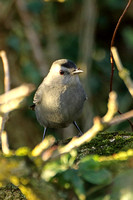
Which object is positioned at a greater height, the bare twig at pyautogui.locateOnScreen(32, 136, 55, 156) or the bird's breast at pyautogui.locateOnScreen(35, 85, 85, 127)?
the bare twig at pyautogui.locateOnScreen(32, 136, 55, 156)

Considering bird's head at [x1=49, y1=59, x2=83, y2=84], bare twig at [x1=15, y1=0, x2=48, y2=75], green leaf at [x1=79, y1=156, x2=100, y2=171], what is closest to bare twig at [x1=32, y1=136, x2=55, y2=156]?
green leaf at [x1=79, y1=156, x2=100, y2=171]

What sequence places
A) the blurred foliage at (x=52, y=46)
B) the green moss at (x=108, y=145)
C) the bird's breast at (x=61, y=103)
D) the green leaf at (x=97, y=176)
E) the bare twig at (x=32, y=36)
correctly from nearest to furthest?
the green leaf at (x=97, y=176) < the green moss at (x=108, y=145) < the bird's breast at (x=61, y=103) < the bare twig at (x=32, y=36) < the blurred foliage at (x=52, y=46)

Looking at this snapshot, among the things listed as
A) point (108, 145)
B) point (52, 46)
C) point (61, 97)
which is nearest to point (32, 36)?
point (52, 46)

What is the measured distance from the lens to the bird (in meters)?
4.60

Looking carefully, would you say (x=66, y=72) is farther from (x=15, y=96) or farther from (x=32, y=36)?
(x=32, y=36)

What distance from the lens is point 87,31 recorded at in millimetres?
8133

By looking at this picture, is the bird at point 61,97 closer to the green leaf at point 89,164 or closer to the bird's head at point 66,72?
the bird's head at point 66,72

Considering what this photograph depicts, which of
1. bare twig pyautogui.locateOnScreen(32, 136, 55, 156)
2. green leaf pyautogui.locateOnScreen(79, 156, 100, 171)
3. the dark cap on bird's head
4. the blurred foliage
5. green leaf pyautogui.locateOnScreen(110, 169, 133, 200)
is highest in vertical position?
bare twig pyautogui.locateOnScreen(32, 136, 55, 156)

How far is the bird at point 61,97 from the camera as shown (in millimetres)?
4602

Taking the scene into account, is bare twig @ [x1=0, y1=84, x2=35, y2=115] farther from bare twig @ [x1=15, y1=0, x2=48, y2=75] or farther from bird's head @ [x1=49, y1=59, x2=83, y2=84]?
bare twig @ [x1=15, y1=0, x2=48, y2=75]

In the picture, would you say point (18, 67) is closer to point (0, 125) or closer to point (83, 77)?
point (83, 77)

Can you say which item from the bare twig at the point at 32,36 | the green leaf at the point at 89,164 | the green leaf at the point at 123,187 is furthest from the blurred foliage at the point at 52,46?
the green leaf at the point at 123,187

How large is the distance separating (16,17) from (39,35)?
0.69m

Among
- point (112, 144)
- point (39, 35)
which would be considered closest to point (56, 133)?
point (39, 35)
